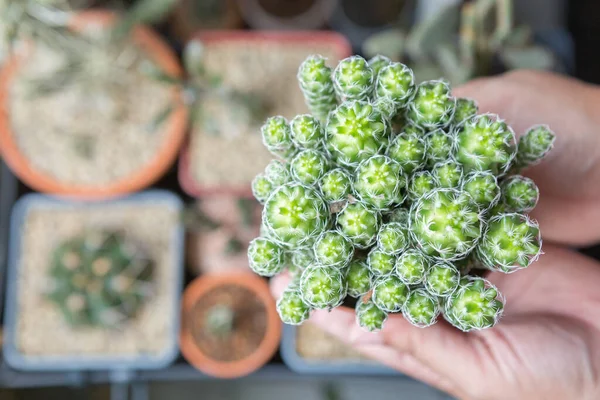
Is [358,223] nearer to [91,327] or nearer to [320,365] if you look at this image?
[320,365]

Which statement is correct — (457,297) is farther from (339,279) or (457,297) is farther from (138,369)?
(138,369)

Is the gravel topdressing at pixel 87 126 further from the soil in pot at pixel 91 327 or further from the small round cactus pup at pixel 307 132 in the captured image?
the small round cactus pup at pixel 307 132

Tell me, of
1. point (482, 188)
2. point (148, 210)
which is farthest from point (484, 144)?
point (148, 210)

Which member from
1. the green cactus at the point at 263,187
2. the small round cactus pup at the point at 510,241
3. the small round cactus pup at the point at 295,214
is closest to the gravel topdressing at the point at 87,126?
the green cactus at the point at 263,187

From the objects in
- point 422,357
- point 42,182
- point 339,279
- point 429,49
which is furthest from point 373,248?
point 42,182

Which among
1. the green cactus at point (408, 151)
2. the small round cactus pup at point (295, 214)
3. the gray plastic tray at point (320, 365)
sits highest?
the green cactus at point (408, 151)

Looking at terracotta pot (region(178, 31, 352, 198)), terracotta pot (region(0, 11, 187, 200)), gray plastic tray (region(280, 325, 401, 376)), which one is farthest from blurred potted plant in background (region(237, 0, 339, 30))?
gray plastic tray (region(280, 325, 401, 376))

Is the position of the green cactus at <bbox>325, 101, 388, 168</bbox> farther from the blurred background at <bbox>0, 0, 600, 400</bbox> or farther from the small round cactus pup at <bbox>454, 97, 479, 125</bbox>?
the blurred background at <bbox>0, 0, 600, 400</bbox>
